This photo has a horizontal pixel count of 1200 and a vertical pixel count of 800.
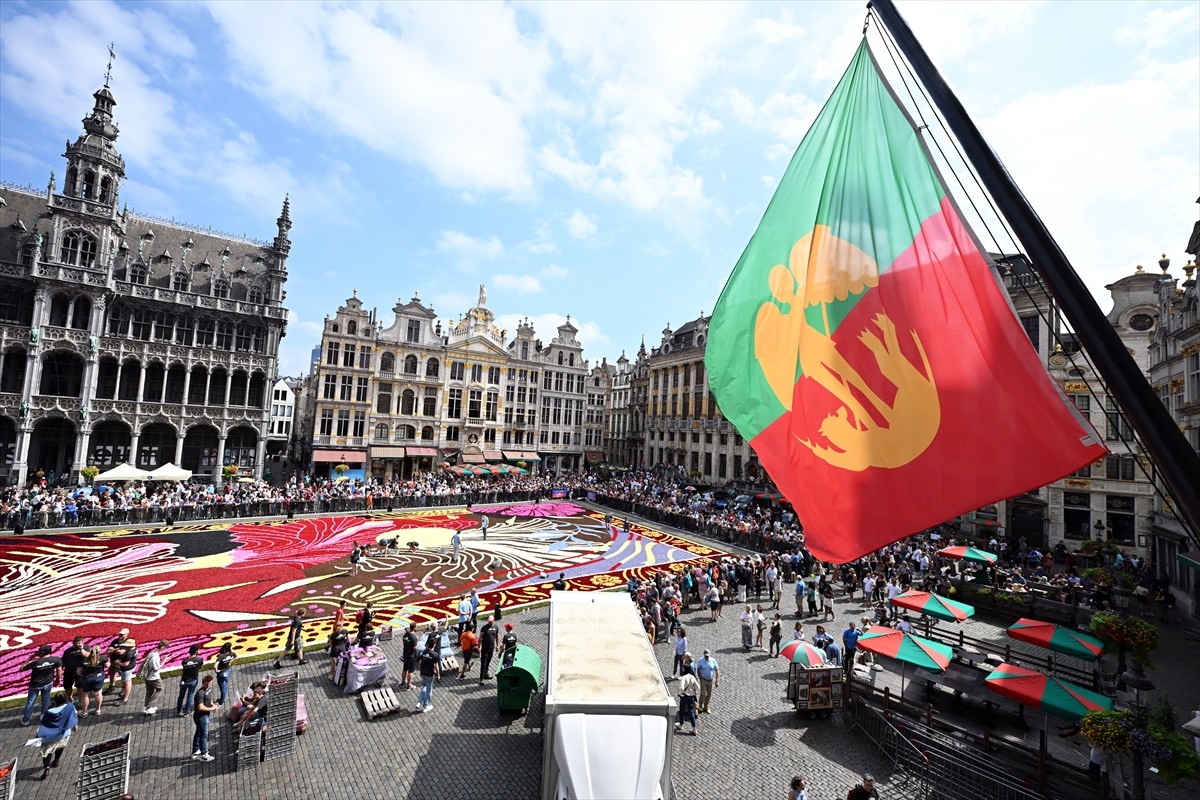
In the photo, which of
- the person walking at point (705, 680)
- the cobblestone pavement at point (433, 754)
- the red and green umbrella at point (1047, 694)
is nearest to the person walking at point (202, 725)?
the cobblestone pavement at point (433, 754)

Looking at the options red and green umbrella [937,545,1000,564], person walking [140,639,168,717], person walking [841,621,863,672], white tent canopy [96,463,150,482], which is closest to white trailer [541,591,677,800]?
person walking [841,621,863,672]

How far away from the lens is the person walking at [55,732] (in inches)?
401

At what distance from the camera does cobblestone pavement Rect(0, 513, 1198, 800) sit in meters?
10.1

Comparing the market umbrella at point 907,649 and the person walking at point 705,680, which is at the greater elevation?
the market umbrella at point 907,649

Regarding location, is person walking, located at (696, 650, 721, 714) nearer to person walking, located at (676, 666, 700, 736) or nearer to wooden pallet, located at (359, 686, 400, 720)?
person walking, located at (676, 666, 700, 736)

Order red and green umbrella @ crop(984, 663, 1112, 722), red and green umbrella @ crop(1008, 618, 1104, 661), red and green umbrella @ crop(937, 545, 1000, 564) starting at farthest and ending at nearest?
red and green umbrella @ crop(937, 545, 1000, 564) → red and green umbrella @ crop(1008, 618, 1104, 661) → red and green umbrella @ crop(984, 663, 1112, 722)

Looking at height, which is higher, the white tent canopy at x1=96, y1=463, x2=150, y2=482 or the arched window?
the arched window

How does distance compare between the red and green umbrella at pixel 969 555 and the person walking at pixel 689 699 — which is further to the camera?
the red and green umbrella at pixel 969 555

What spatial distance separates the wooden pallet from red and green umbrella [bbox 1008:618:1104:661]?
620 inches

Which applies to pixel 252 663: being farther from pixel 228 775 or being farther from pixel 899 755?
pixel 899 755

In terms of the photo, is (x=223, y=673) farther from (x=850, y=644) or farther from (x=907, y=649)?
(x=907, y=649)

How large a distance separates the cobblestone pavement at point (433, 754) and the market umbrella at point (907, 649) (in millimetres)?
1894

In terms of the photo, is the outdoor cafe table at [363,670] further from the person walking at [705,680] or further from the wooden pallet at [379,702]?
the person walking at [705,680]

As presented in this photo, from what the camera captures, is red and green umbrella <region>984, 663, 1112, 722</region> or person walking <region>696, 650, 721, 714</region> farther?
person walking <region>696, 650, 721, 714</region>
